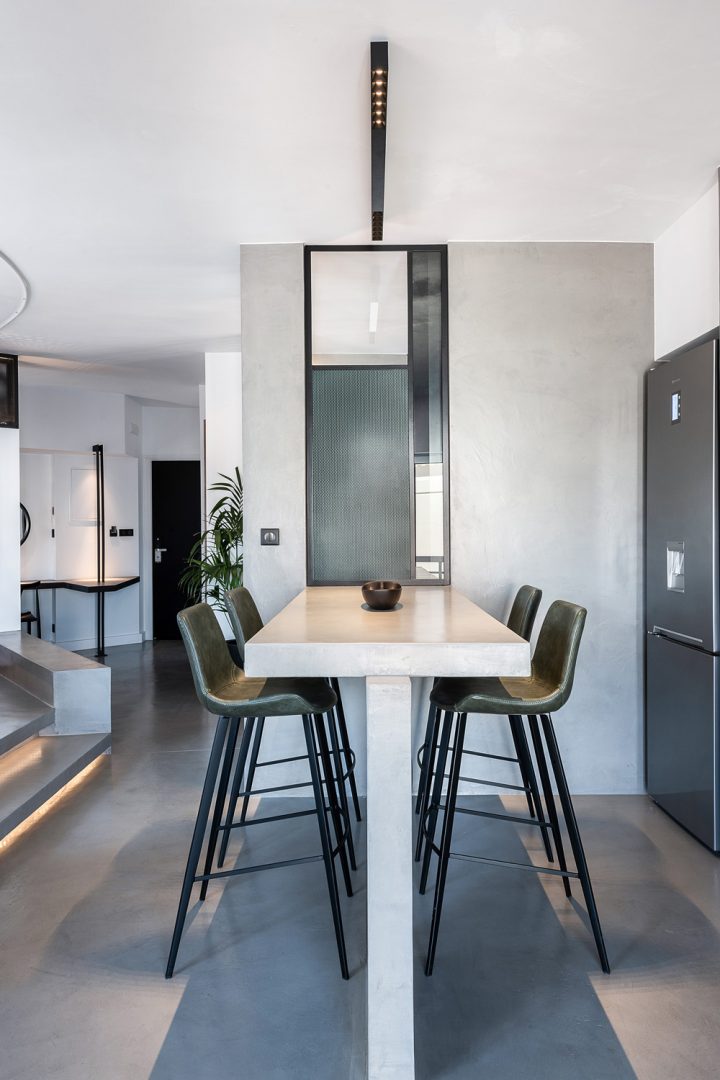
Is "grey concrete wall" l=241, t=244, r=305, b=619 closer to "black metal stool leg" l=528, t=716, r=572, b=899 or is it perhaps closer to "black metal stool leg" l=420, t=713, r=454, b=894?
"black metal stool leg" l=420, t=713, r=454, b=894

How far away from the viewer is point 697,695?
303 centimetres

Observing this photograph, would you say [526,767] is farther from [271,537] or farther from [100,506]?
[100,506]

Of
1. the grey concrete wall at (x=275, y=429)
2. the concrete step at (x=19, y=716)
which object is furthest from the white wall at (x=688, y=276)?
the concrete step at (x=19, y=716)

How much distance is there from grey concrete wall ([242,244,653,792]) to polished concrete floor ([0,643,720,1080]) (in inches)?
45.8

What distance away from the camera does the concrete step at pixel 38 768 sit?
10.6ft

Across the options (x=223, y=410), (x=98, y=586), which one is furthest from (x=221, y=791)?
(x=98, y=586)

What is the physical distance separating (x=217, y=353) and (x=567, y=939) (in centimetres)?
522

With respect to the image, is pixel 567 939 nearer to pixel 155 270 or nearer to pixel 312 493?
pixel 312 493

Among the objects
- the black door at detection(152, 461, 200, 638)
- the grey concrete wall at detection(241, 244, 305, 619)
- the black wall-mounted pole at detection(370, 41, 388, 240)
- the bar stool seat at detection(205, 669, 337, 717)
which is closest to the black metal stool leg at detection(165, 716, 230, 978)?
the bar stool seat at detection(205, 669, 337, 717)

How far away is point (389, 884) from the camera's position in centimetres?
174

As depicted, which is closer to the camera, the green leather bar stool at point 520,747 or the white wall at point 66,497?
the green leather bar stool at point 520,747

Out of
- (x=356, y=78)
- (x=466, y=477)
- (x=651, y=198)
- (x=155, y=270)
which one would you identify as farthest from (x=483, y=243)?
(x=155, y=270)

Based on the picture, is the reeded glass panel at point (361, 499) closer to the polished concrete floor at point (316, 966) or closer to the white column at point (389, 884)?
the polished concrete floor at point (316, 966)

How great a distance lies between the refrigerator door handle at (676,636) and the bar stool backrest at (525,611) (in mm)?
704
